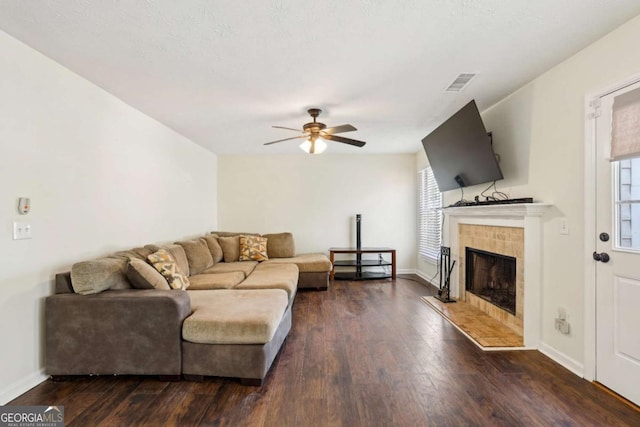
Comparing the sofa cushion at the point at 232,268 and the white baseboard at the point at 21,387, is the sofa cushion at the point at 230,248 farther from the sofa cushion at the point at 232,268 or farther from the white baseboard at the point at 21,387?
the white baseboard at the point at 21,387

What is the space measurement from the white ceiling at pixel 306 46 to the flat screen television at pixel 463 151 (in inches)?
10.0

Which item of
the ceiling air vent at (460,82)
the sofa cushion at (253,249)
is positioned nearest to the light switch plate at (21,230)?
the sofa cushion at (253,249)

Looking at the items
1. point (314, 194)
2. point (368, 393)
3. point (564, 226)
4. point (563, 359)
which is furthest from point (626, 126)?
point (314, 194)

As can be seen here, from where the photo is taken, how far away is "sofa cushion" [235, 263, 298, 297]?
11.1 ft

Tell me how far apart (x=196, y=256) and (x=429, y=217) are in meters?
3.95

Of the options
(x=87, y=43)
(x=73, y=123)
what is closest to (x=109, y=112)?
(x=73, y=123)

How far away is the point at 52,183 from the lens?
7.75ft

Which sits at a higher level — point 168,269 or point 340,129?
point 340,129

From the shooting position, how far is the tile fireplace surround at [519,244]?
8.98 ft

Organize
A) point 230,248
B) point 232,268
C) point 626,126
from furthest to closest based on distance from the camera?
point 230,248 → point 232,268 → point 626,126

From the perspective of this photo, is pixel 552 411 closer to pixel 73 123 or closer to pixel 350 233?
pixel 73 123

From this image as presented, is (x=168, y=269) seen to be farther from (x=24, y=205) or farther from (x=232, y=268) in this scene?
(x=232, y=268)

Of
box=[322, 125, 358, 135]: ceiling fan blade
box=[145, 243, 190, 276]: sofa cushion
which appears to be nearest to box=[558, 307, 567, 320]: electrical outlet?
box=[322, 125, 358, 135]: ceiling fan blade

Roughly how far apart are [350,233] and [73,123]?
15.2 ft
